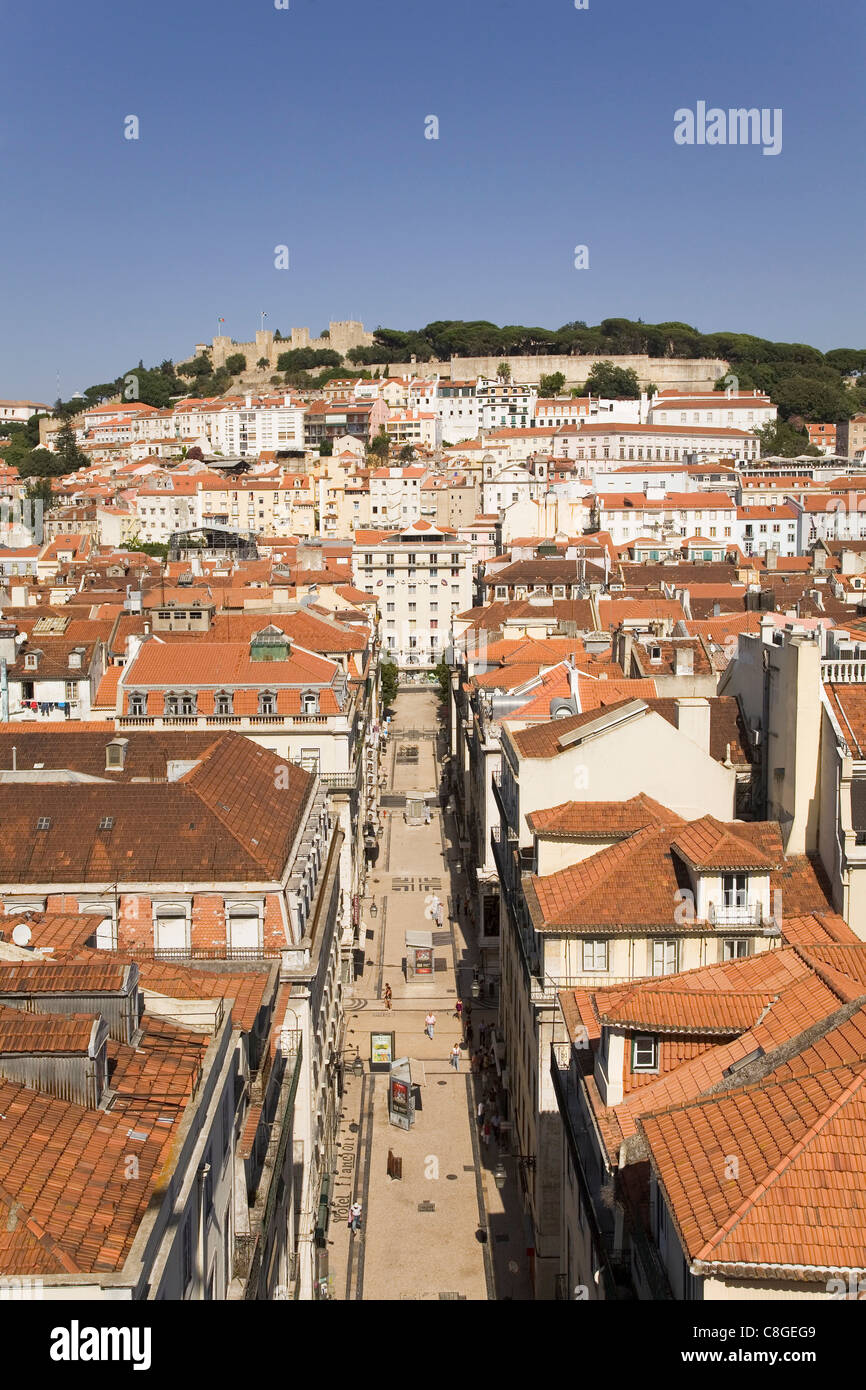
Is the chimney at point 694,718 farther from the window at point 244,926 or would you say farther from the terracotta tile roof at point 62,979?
the terracotta tile roof at point 62,979

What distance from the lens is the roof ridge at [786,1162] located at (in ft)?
35.9

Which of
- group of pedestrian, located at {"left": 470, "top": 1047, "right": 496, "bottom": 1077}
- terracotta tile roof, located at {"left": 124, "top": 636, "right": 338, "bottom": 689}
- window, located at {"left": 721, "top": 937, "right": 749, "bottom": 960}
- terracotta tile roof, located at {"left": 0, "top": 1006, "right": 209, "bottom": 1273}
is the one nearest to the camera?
terracotta tile roof, located at {"left": 0, "top": 1006, "right": 209, "bottom": 1273}

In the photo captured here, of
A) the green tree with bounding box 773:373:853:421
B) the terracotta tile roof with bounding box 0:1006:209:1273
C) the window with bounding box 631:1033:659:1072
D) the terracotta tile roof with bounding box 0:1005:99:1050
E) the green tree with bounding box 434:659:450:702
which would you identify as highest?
the green tree with bounding box 773:373:853:421

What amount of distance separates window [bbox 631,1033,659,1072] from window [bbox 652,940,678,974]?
19.9 ft

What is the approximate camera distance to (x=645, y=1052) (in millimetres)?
16438

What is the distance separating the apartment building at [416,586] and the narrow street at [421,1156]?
54.1m

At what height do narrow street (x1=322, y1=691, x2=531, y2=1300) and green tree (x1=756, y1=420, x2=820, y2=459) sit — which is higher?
green tree (x1=756, y1=420, x2=820, y2=459)

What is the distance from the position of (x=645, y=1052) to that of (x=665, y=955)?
20.4ft

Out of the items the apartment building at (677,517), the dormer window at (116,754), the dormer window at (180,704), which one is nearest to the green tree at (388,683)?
the apartment building at (677,517)

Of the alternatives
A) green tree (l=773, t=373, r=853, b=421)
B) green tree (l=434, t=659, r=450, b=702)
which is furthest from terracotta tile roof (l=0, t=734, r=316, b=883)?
green tree (l=773, t=373, r=853, b=421)

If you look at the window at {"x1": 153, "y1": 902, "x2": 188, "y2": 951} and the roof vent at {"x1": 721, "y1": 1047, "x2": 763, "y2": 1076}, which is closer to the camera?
the roof vent at {"x1": 721, "y1": 1047, "x2": 763, "y2": 1076}

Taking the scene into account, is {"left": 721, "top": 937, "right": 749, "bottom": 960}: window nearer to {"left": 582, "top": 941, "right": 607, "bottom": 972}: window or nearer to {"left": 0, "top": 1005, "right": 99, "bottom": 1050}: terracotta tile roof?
{"left": 582, "top": 941, "right": 607, "bottom": 972}: window

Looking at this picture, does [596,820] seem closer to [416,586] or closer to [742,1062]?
[742,1062]

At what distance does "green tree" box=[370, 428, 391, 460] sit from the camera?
18012 centimetres
